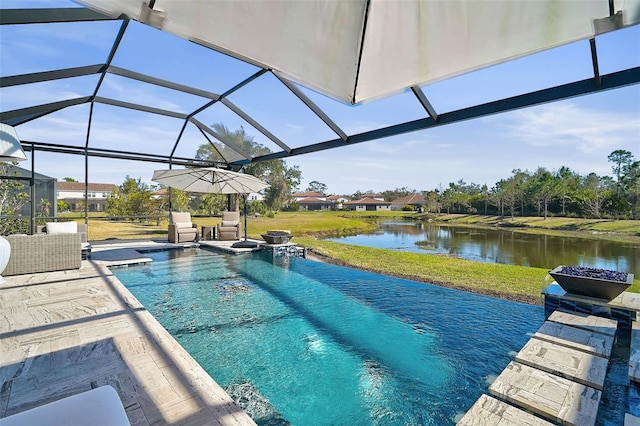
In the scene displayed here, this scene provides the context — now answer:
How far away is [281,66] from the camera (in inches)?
84.7

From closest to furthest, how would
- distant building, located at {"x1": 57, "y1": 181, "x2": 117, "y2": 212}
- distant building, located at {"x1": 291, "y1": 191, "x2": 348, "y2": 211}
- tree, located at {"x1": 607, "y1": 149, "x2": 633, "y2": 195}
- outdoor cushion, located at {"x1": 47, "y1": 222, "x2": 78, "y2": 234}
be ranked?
outdoor cushion, located at {"x1": 47, "y1": 222, "x2": 78, "y2": 234}
distant building, located at {"x1": 57, "y1": 181, "x2": 117, "y2": 212}
tree, located at {"x1": 607, "y1": 149, "x2": 633, "y2": 195}
distant building, located at {"x1": 291, "y1": 191, "x2": 348, "y2": 211}

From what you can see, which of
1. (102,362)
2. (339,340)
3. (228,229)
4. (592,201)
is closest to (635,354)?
(339,340)

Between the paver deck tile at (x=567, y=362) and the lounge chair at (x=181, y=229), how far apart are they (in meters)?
9.46

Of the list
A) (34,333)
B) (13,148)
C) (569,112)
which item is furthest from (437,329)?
(13,148)

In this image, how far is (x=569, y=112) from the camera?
4.90 m

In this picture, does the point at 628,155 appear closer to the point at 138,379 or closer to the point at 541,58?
the point at 541,58

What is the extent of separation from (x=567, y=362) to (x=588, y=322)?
1204mm

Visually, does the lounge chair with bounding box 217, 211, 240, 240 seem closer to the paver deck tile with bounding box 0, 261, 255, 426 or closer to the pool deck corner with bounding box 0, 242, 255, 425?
the pool deck corner with bounding box 0, 242, 255, 425

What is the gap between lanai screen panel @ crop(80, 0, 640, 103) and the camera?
1.51 metres

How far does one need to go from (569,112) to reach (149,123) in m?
10.00

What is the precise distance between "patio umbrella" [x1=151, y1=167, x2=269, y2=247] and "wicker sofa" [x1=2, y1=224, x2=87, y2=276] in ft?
12.5

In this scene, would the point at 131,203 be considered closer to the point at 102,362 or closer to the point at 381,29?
the point at 102,362

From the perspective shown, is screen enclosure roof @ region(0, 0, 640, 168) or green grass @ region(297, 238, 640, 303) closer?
screen enclosure roof @ region(0, 0, 640, 168)

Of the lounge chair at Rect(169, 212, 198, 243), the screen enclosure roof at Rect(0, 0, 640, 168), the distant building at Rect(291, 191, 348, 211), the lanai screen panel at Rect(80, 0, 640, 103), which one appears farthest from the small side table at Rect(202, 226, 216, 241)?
the distant building at Rect(291, 191, 348, 211)
